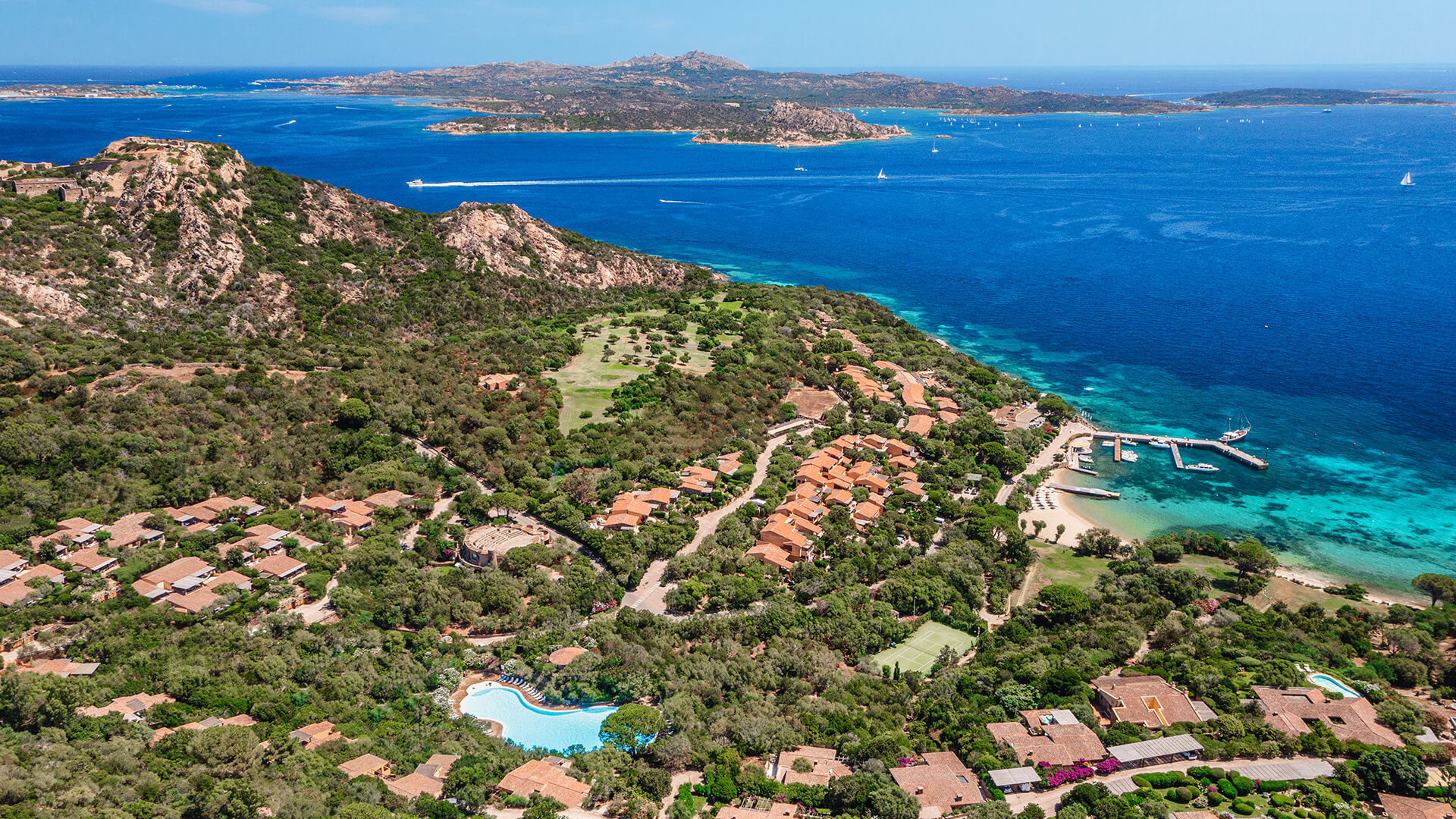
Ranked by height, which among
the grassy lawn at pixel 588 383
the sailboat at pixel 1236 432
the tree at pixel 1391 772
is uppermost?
the grassy lawn at pixel 588 383

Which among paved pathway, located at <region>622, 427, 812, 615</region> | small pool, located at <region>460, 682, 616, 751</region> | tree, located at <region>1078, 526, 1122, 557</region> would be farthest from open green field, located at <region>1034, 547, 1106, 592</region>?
small pool, located at <region>460, 682, 616, 751</region>

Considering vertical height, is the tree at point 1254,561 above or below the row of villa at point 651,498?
below

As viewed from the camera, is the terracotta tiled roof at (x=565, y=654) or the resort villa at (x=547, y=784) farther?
the terracotta tiled roof at (x=565, y=654)

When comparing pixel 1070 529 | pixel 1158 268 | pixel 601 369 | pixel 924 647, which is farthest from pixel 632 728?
pixel 1158 268

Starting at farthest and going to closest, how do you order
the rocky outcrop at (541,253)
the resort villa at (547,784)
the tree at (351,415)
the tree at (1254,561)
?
the rocky outcrop at (541,253)
the tree at (351,415)
the tree at (1254,561)
the resort villa at (547,784)

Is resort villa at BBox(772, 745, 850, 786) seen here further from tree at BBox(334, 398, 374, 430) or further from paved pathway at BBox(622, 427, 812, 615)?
tree at BBox(334, 398, 374, 430)

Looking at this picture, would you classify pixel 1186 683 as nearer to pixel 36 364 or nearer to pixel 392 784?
pixel 392 784

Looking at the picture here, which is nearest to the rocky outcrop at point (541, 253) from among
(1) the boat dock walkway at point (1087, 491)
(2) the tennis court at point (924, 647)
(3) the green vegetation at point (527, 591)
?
(3) the green vegetation at point (527, 591)

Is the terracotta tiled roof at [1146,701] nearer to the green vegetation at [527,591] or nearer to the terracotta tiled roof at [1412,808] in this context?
the green vegetation at [527,591]
